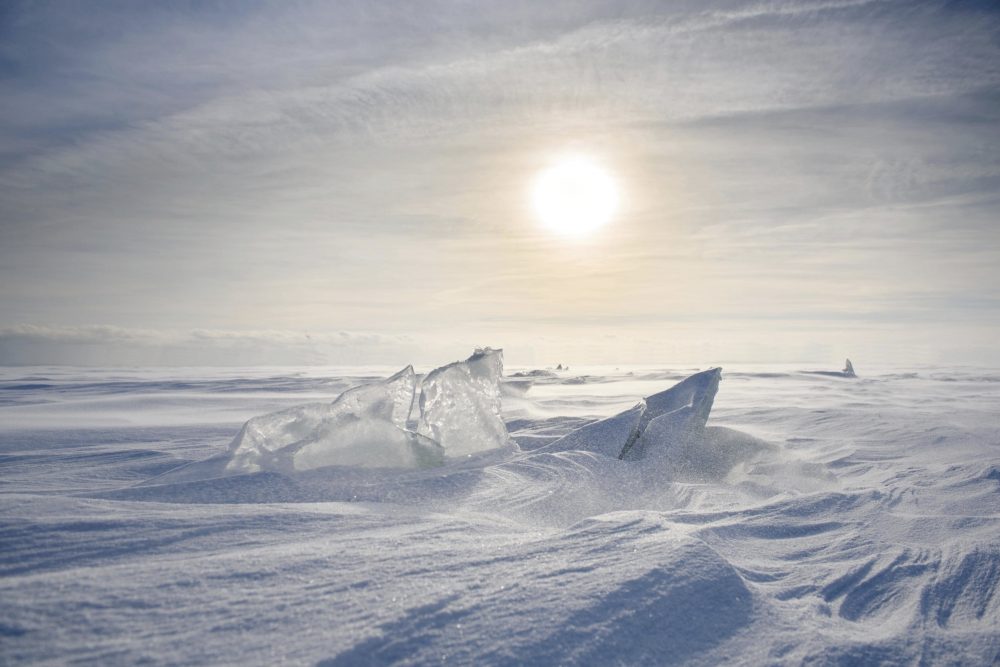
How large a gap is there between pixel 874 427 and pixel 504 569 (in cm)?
529

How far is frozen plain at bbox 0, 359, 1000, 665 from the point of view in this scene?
1412 mm

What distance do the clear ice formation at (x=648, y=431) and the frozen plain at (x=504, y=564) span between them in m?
0.25

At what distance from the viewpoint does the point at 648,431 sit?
4211 millimetres

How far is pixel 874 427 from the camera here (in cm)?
568

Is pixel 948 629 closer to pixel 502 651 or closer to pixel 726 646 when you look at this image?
pixel 726 646

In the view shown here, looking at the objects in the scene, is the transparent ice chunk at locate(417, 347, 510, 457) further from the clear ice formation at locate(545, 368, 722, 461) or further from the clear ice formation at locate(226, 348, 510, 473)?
the clear ice formation at locate(545, 368, 722, 461)

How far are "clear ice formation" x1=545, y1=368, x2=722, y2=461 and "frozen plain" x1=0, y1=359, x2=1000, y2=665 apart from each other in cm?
25

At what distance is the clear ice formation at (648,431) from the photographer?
404 centimetres

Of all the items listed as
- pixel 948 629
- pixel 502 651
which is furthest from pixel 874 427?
pixel 502 651

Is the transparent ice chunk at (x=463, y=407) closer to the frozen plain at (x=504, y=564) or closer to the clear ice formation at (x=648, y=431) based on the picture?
the frozen plain at (x=504, y=564)

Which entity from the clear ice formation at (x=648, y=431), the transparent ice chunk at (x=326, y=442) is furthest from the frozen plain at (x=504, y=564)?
the clear ice formation at (x=648, y=431)

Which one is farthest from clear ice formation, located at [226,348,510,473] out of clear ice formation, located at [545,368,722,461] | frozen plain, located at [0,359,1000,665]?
clear ice formation, located at [545,368,722,461]

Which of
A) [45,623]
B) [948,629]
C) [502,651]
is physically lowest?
[948,629]

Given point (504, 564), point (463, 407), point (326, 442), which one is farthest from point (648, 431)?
point (504, 564)
